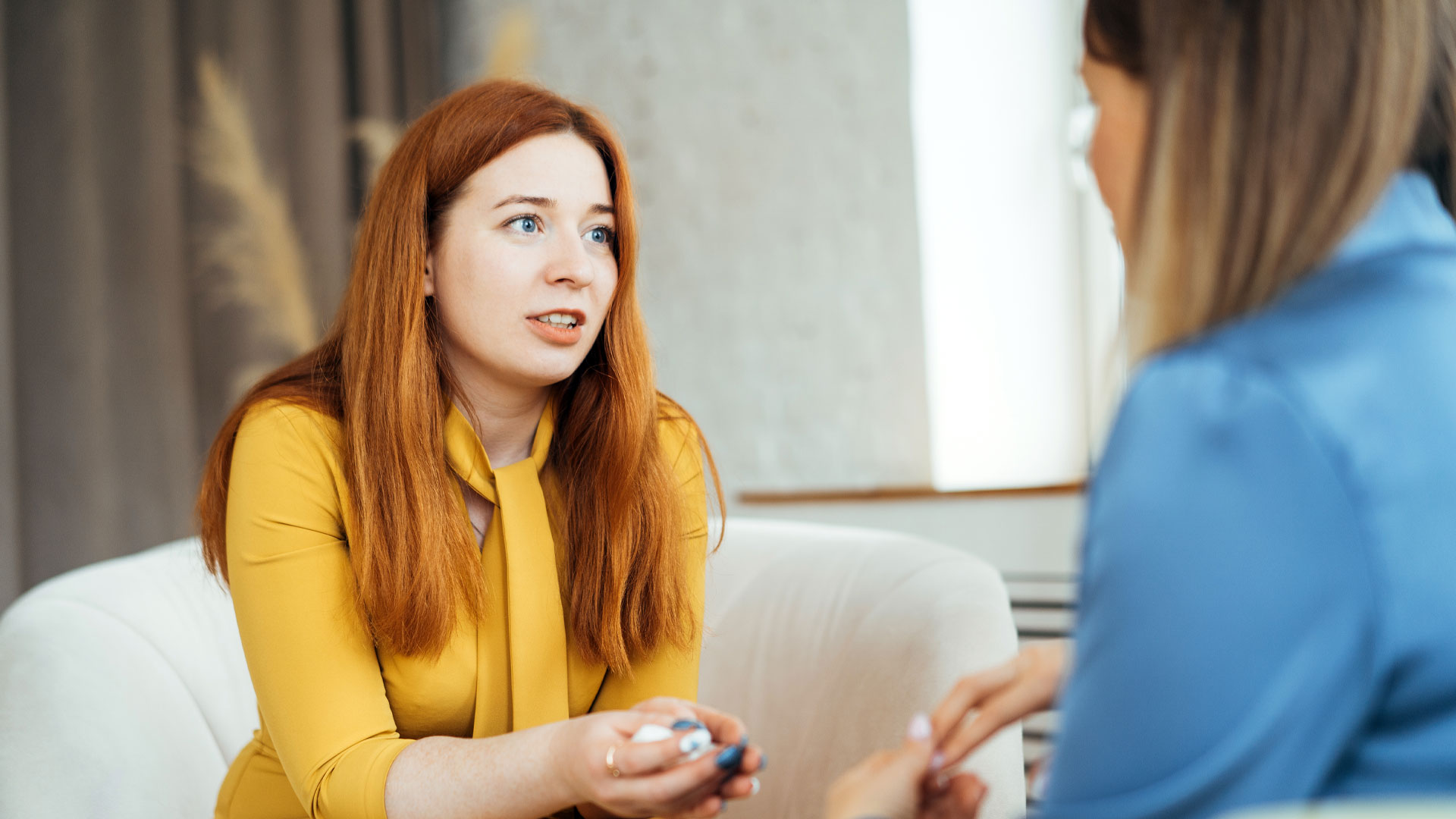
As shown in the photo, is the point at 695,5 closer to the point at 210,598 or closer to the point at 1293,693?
the point at 210,598

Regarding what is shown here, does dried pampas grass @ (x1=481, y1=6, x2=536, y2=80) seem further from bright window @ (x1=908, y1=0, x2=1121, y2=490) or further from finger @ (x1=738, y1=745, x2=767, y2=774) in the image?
finger @ (x1=738, y1=745, x2=767, y2=774)

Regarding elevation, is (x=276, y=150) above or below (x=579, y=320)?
above

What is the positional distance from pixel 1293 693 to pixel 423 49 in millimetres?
3241

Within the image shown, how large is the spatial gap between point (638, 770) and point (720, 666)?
2.44 feet

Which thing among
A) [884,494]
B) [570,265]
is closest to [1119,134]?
[570,265]

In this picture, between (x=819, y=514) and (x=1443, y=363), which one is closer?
(x=1443, y=363)

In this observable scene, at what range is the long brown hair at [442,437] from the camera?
116cm

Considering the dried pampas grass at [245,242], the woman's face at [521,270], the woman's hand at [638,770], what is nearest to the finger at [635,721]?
the woman's hand at [638,770]

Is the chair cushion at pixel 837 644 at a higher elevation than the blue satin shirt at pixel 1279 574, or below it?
below

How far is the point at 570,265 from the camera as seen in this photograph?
1244mm

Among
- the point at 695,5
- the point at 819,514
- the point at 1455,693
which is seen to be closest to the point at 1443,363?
the point at 1455,693

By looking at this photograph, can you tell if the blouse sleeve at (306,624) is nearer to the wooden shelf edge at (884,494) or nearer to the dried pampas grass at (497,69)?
the wooden shelf edge at (884,494)

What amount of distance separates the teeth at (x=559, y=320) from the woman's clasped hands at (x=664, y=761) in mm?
486

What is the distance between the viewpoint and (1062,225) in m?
2.50
